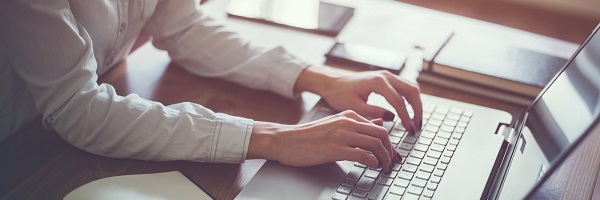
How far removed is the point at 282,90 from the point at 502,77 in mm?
392

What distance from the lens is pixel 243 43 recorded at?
4.44 ft

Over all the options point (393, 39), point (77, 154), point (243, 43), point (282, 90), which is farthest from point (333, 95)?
point (77, 154)

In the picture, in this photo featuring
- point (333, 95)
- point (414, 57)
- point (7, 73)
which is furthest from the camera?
point (414, 57)

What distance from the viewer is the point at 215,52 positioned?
4.44 ft

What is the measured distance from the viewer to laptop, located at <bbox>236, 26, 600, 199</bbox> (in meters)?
0.95

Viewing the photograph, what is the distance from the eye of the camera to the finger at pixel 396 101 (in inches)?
46.4

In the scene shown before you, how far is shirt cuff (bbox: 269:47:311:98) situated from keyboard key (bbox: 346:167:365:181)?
26cm

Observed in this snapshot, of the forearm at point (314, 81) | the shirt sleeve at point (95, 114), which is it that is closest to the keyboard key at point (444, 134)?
the forearm at point (314, 81)

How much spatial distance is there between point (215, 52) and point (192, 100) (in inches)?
5.3

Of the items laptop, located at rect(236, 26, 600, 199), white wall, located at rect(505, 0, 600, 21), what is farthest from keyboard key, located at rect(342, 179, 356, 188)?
white wall, located at rect(505, 0, 600, 21)

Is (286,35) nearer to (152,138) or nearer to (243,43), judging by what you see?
(243,43)

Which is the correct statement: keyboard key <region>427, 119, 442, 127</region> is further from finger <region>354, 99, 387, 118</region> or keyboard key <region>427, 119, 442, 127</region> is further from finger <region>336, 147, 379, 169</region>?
finger <region>336, 147, 379, 169</region>

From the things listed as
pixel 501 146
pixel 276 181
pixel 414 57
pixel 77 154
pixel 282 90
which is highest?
pixel 414 57

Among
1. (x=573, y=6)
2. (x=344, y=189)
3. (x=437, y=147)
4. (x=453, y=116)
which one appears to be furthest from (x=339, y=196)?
(x=573, y=6)
